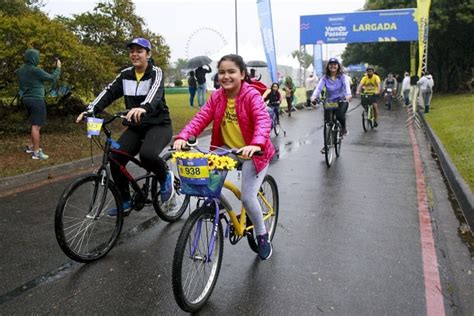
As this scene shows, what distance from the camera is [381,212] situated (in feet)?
19.0

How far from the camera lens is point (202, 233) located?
331cm

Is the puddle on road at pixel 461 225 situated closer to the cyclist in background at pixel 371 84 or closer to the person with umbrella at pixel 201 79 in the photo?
the cyclist in background at pixel 371 84

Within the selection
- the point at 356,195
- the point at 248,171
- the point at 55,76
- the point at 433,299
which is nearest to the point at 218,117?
the point at 248,171

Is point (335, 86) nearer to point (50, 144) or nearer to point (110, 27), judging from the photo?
point (50, 144)

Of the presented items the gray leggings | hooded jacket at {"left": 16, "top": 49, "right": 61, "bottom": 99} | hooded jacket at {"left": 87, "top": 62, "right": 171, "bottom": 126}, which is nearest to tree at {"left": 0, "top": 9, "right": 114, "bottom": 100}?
hooded jacket at {"left": 16, "top": 49, "right": 61, "bottom": 99}

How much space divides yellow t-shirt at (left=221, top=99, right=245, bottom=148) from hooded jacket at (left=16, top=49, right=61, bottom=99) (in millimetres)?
5562

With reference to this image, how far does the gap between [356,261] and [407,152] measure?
272 inches

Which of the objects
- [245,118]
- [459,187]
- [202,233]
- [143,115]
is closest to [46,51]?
[143,115]

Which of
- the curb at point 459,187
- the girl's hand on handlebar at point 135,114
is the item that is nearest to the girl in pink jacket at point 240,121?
the girl's hand on handlebar at point 135,114

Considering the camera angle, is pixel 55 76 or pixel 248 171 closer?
pixel 248 171

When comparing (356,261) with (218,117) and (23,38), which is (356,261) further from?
(23,38)

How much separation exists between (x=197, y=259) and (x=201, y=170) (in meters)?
0.71

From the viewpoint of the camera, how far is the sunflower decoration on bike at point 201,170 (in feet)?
9.83

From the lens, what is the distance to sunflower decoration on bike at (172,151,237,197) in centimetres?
300
